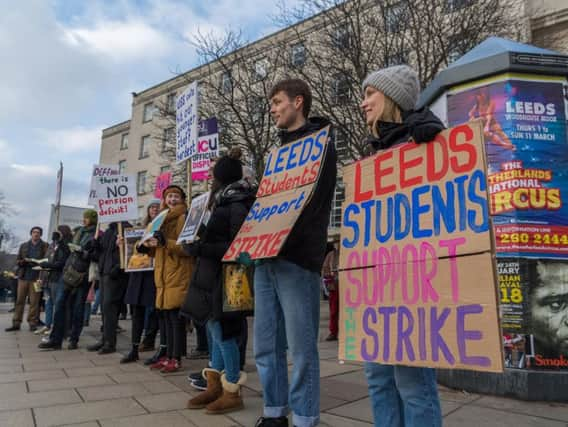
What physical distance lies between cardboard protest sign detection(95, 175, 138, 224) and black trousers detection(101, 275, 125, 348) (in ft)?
2.86

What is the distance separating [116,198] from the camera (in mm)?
6500

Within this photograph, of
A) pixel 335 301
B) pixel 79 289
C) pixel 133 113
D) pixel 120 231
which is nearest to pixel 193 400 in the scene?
pixel 120 231

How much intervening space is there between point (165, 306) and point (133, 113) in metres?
38.5

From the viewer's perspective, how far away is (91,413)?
3.28 meters

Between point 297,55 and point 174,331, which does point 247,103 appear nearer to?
point 297,55

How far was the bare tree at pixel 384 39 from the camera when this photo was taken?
446 inches

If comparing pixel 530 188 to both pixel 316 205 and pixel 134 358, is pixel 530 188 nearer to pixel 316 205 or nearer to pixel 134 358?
pixel 316 205

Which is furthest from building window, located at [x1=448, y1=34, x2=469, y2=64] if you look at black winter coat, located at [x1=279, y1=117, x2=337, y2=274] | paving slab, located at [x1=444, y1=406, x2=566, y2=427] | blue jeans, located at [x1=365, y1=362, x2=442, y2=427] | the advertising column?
blue jeans, located at [x1=365, y1=362, x2=442, y2=427]

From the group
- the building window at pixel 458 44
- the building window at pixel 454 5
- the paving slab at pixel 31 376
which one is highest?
the building window at pixel 454 5

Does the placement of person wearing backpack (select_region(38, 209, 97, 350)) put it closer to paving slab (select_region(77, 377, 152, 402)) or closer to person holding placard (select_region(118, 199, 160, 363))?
person holding placard (select_region(118, 199, 160, 363))

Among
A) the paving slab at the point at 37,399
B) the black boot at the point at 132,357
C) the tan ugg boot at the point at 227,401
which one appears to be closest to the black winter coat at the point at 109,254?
the black boot at the point at 132,357

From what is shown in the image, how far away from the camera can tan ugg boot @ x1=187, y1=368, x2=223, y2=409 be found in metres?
3.35

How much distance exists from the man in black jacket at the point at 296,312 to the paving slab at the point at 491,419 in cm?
120

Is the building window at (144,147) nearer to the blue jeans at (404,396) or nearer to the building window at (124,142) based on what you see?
the building window at (124,142)
